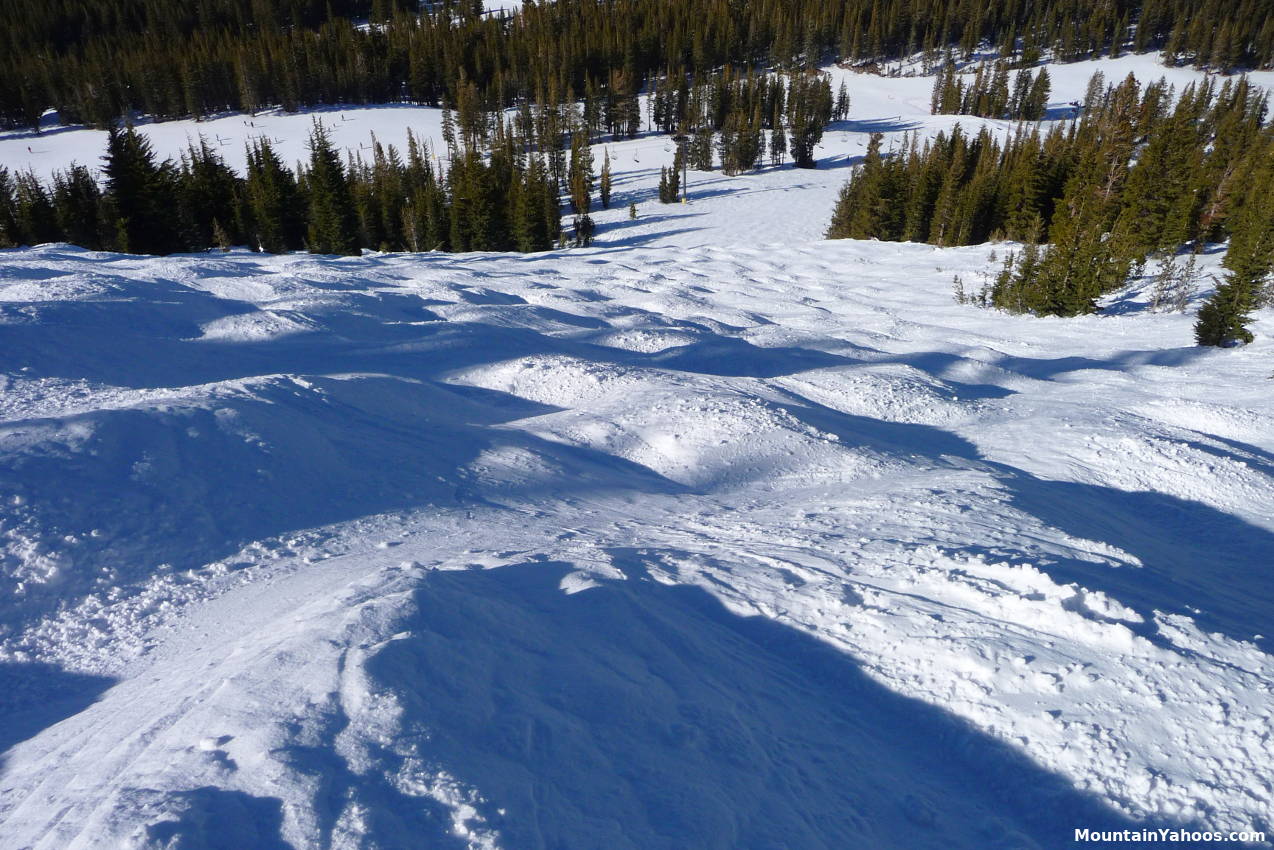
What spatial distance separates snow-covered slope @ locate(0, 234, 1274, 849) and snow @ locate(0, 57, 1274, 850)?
3 cm

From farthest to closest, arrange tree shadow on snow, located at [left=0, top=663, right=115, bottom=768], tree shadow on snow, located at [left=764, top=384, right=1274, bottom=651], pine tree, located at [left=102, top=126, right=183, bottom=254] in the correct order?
pine tree, located at [left=102, top=126, right=183, bottom=254] < tree shadow on snow, located at [left=764, top=384, right=1274, bottom=651] < tree shadow on snow, located at [left=0, top=663, right=115, bottom=768]

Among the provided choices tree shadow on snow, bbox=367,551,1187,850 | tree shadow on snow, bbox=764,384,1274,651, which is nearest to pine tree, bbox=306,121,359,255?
tree shadow on snow, bbox=764,384,1274,651

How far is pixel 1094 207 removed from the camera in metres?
29.4

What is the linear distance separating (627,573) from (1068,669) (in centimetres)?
303

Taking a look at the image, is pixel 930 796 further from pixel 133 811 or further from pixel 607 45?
pixel 607 45

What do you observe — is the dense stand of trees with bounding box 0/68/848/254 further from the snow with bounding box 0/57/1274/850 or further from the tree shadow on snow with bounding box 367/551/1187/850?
the tree shadow on snow with bounding box 367/551/1187/850

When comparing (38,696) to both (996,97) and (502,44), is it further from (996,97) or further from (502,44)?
(502,44)

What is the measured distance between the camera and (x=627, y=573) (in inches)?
197

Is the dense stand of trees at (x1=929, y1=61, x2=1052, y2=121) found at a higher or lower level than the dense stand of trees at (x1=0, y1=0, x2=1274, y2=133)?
lower

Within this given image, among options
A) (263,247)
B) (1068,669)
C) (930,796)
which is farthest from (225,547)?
(263,247)

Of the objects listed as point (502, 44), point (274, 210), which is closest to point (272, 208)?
point (274, 210)

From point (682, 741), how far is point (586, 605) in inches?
51.3

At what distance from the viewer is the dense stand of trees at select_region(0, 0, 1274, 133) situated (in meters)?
92.6

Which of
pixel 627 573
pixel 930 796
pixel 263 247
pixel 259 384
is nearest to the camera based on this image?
pixel 930 796
